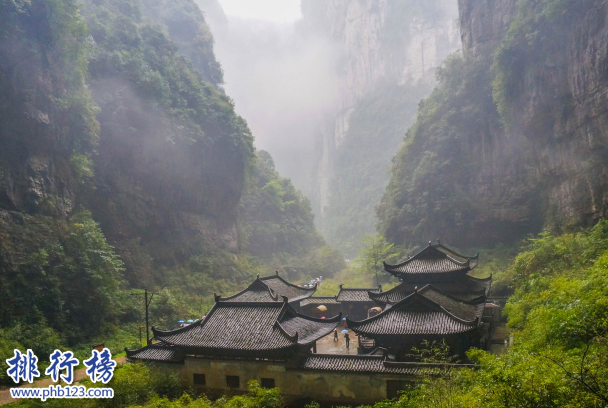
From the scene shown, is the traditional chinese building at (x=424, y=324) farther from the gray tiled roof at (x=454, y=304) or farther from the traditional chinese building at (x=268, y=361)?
the traditional chinese building at (x=268, y=361)

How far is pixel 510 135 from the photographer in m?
37.6

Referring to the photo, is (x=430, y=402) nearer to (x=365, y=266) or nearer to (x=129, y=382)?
(x=129, y=382)

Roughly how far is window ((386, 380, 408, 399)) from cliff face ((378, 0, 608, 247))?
21601mm

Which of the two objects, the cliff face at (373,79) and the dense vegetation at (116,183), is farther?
the cliff face at (373,79)

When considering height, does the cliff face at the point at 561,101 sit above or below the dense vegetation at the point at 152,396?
above

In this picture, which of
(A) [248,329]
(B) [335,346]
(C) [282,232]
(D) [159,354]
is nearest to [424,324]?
(A) [248,329]

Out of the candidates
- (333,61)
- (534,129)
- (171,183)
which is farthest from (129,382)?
(333,61)

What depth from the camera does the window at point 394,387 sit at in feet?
44.1

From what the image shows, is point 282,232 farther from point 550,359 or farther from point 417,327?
point 550,359

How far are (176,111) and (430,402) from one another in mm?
36692

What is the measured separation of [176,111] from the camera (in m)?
39.5

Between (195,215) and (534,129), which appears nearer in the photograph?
(534,129)

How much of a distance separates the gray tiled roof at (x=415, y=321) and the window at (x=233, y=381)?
490 cm

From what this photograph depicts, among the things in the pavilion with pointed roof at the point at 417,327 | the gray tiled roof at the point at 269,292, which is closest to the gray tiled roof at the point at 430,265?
the pavilion with pointed roof at the point at 417,327
